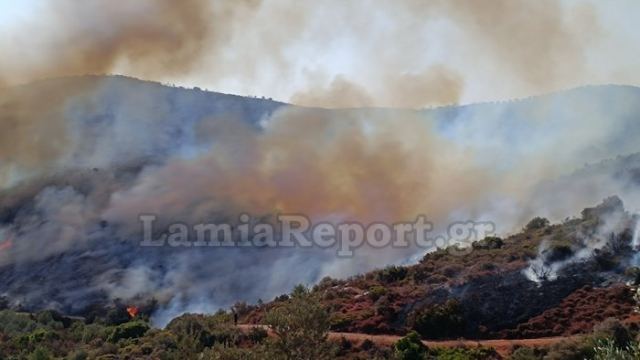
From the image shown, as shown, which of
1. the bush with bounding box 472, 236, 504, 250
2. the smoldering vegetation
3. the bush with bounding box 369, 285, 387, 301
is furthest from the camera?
the smoldering vegetation

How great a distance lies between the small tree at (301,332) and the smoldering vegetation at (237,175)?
40291 millimetres

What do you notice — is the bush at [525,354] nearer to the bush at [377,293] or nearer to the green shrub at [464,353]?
the green shrub at [464,353]

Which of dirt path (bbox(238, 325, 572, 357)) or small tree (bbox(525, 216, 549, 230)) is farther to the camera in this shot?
small tree (bbox(525, 216, 549, 230))

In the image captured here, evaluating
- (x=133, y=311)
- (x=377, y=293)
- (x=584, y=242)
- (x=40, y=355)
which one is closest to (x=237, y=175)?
(x=133, y=311)

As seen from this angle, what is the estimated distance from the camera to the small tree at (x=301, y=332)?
85.4 feet

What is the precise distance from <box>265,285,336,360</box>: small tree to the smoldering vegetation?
132ft

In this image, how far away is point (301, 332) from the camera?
26.5 m

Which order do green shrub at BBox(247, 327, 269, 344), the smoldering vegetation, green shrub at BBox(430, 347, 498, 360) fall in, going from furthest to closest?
the smoldering vegetation < green shrub at BBox(247, 327, 269, 344) < green shrub at BBox(430, 347, 498, 360)

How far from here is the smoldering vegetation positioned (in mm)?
72562

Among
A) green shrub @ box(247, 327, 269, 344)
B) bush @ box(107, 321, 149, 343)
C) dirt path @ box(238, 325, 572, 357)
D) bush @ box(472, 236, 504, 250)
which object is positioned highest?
bush @ box(472, 236, 504, 250)

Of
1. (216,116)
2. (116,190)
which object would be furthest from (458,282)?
(216,116)

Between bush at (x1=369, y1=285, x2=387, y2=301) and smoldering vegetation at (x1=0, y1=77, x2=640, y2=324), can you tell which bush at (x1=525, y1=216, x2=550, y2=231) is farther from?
bush at (x1=369, y1=285, x2=387, y2=301)

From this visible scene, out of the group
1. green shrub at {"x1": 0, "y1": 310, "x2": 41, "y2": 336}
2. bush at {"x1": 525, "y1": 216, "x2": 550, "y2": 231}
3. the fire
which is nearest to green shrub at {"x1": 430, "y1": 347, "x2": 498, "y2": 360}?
bush at {"x1": 525, "y1": 216, "x2": 550, "y2": 231}

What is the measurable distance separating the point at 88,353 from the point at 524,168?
58480mm
